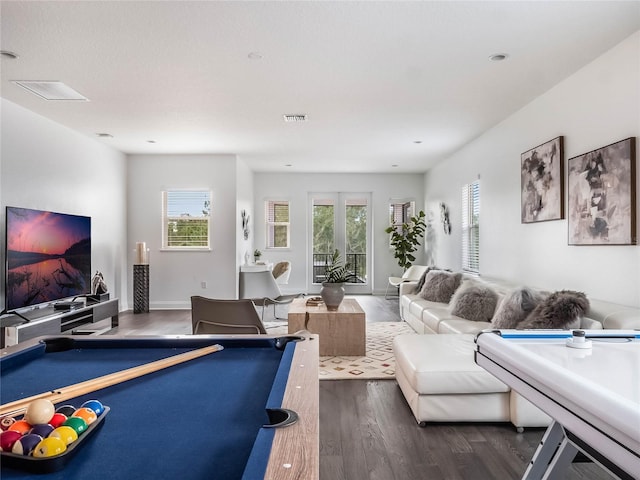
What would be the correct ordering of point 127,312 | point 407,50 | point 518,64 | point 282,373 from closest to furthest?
point 282,373, point 407,50, point 518,64, point 127,312

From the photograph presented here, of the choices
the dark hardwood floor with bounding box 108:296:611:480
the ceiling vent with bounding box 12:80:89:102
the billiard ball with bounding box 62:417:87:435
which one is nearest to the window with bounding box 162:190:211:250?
the ceiling vent with bounding box 12:80:89:102

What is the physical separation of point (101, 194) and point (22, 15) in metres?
3.89

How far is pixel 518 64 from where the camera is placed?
3467mm

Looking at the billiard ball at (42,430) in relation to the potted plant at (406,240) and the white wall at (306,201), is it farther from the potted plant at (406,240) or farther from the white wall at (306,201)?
the white wall at (306,201)

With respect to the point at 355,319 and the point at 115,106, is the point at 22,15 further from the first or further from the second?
the point at 355,319

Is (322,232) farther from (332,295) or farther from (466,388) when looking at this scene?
(466,388)

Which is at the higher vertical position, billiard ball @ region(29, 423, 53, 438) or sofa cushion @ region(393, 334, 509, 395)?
billiard ball @ region(29, 423, 53, 438)

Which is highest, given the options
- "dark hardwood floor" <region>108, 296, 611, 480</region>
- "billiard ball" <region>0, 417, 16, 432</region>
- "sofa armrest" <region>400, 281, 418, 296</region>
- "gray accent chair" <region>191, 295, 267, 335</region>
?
"billiard ball" <region>0, 417, 16, 432</region>

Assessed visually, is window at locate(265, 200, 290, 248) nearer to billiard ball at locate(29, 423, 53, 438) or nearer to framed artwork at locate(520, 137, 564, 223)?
framed artwork at locate(520, 137, 564, 223)

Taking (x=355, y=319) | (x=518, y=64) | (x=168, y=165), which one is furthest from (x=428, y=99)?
(x=168, y=165)

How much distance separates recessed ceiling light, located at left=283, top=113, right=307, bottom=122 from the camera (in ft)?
16.0

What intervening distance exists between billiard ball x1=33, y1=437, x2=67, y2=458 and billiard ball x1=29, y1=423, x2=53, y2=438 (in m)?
0.04

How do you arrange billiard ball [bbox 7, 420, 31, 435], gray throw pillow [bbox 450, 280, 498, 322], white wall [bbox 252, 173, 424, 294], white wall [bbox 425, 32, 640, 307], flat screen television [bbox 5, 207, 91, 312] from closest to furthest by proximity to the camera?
billiard ball [bbox 7, 420, 31, 435] < white wall [bbox 425, 32, 640, 307] < gray throw pillow [bbox 450, 280, 498, 322] < flat screen television [bbox 5, 207, 91, 312] < white wall [bbox 252, 173, 424, 294]

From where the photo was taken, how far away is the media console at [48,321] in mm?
3791
